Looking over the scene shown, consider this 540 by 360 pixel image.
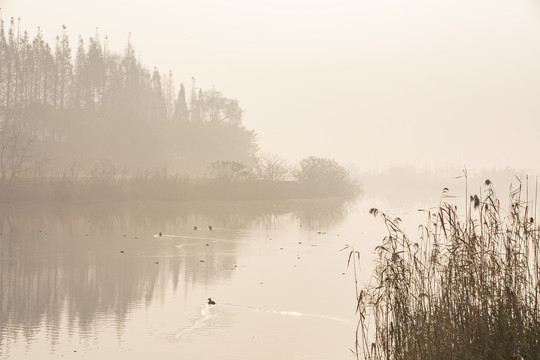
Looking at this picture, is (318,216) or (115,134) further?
(115,134)

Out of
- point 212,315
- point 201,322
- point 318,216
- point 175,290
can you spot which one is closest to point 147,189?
point 318,216

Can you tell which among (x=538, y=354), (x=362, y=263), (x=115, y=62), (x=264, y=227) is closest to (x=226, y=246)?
(x=362, y=263)

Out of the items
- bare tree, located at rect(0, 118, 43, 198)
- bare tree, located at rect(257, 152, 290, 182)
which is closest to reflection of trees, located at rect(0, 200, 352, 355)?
bare tree, located at rect(0, 118, 43, 198)

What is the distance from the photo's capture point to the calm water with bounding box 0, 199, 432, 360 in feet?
31.2

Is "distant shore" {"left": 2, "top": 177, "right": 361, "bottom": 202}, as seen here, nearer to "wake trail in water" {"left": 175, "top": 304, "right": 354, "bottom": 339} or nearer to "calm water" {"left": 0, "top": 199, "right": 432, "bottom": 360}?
"calm water" {"left": 0, "top": 199, "right": 432, "bottom": 360}

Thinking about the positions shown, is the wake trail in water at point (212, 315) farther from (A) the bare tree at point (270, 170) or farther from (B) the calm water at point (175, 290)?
(A) the bare tree at point (270, 170)

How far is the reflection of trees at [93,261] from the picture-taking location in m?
11.4

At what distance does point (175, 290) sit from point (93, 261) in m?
4.57

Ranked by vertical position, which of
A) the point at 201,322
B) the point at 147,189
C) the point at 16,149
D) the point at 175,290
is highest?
the point at 16,149

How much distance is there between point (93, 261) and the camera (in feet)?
56.1

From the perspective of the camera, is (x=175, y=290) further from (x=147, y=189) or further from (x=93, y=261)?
(x=147, y=189)

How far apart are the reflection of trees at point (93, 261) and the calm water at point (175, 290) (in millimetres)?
34

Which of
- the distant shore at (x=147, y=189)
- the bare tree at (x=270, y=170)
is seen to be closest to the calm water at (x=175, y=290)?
the distant shore at (x=147, y=189)

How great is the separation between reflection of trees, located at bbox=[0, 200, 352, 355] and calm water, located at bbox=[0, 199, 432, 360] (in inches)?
1.3
